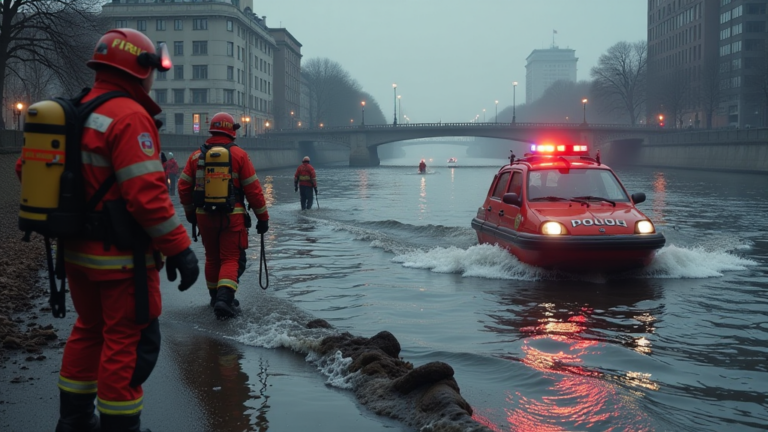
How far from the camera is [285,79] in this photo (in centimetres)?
13238

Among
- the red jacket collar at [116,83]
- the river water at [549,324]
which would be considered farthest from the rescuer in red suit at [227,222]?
the red jacket collar at [116,83]

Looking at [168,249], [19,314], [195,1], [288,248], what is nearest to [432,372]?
[168,249]

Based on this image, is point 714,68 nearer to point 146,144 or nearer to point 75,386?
point 146,144

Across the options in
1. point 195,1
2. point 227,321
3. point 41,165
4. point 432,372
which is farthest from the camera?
point 195,1

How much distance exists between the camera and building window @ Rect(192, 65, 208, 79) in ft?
326

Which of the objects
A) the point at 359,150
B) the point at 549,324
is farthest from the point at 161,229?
the point at 359,150

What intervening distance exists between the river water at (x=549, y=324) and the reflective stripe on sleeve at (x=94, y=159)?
2450mm

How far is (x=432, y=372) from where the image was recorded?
5.17 metres

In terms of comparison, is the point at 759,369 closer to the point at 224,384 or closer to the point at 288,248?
the point at 224,384

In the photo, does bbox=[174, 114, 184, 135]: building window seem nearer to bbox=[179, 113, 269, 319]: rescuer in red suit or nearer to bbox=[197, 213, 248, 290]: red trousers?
bbox=[179, 113, 269, 319]: rescuer in red suit

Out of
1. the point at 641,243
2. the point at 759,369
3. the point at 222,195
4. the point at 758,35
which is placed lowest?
the point at 759,369

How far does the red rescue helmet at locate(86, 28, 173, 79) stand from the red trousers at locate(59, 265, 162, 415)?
1045 millimetres

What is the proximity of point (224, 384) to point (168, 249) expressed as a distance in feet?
6.08

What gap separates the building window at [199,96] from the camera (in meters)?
99.8
